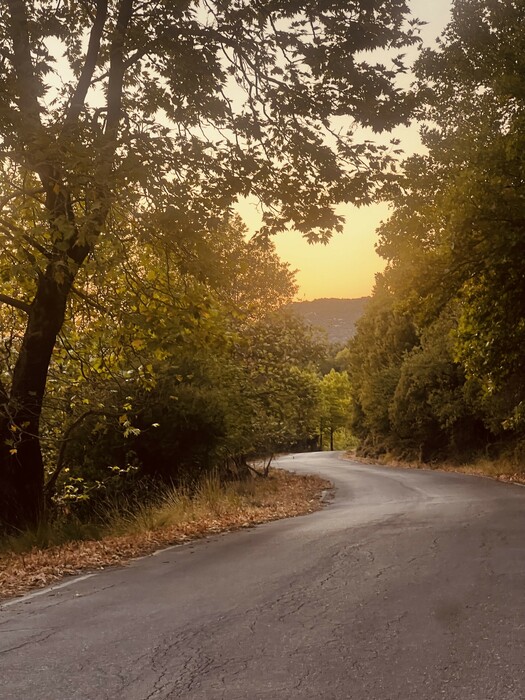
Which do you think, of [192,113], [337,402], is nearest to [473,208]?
[192,113]

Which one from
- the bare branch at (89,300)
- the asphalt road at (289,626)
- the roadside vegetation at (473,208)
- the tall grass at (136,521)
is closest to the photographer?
the asphalt road at (289,626)

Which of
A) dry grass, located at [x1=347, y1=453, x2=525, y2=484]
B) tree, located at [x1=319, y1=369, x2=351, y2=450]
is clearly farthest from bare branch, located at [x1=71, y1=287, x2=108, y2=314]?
tree, located at [x1=319, y1=369, x2=351, y2=450]

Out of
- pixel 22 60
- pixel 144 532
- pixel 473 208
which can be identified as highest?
pixel 22 60

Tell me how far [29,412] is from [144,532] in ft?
10.00

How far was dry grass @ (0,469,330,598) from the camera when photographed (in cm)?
887

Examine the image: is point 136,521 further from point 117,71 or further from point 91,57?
point 91,57

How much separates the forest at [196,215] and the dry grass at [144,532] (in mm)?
1749

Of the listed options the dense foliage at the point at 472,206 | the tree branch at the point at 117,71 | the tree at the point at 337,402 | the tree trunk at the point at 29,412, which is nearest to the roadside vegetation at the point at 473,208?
the dense foliage at the point at 472,206

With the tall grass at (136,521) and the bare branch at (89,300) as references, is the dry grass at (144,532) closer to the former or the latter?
the tall grass at (136,521)

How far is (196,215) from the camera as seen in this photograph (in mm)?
9961

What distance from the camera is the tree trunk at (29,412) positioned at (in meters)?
12.2

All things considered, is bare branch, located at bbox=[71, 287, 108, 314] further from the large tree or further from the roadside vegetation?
the roadside vegetation

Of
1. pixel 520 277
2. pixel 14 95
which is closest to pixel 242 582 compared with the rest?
pixel 14 95

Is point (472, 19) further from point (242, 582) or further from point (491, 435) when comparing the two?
point (491, 435)
